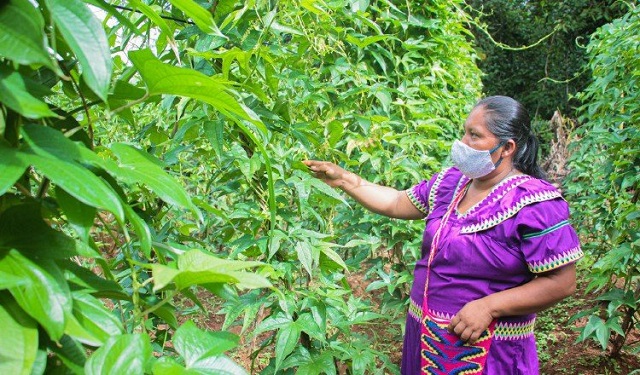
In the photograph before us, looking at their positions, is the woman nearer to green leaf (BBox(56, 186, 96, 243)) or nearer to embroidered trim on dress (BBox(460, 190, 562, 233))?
embroidered trim on dress (BBox(460, 190, 562, 233))

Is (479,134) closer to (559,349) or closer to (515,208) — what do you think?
(515,208)

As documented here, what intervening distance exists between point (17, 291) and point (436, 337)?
54.4 inches

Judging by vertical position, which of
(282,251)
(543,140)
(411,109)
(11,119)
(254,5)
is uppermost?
(254,5)

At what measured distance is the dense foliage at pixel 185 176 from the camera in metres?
0.46

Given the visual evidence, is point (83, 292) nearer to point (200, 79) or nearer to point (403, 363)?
point (200, 79)

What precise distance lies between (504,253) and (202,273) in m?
1.19

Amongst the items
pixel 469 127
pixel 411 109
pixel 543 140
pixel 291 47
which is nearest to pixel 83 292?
pixel 291 47

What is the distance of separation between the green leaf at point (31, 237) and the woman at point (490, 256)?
1.18 m

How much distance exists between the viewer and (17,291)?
45 cm

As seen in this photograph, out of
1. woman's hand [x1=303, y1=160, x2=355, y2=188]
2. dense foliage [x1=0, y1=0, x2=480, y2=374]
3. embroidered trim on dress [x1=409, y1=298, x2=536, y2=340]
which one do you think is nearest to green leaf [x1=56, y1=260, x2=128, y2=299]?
dense foliage [x1=0, y1=0, x2=480, y2=374]

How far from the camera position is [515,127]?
5.59 feet

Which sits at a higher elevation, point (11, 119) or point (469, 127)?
point (11, 119)

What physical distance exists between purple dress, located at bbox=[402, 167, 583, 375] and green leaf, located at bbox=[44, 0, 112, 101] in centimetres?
132

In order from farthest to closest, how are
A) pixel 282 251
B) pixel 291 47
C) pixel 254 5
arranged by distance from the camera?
pixel 291 47 → pixel 282 251 → pixel 254 5
